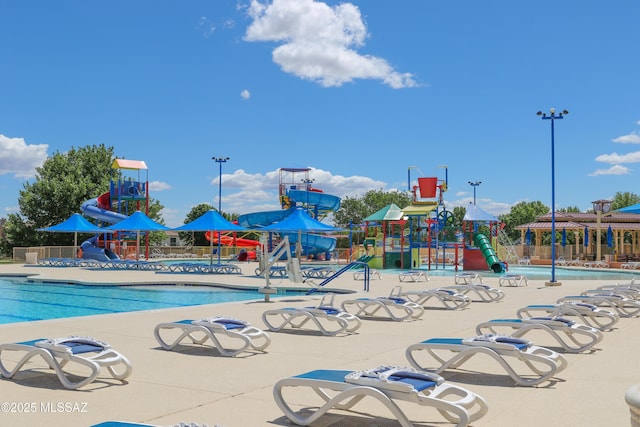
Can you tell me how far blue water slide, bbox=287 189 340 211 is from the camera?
3816cm

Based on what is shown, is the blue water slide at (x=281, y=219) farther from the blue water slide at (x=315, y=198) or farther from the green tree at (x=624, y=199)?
the green tree at (x=624, y=199)

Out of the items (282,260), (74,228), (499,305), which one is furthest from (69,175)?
(499,305)

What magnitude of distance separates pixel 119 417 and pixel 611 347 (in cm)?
650

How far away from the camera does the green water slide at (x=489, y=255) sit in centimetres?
Answer: 3126

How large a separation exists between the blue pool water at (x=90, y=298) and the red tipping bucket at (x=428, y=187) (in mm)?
17133

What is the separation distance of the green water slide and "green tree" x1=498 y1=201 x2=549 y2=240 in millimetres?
48973

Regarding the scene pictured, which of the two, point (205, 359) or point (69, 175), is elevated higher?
point (69, 175)

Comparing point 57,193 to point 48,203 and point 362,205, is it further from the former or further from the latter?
point 362,205

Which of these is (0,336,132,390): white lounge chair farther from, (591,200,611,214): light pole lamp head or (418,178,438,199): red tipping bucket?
(591,200,611,214): light pole lamp head

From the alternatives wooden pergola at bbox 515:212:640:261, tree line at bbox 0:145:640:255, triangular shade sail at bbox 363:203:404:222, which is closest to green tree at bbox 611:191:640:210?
wooden pergola at bbox 515:212:640:261

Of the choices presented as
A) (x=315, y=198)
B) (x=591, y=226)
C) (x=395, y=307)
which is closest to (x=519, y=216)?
(x=591, y=226)

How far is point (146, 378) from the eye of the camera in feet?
21.7

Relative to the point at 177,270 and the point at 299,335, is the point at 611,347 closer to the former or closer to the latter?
the point at 299,335

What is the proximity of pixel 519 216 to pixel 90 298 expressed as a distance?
69208 millimetres
